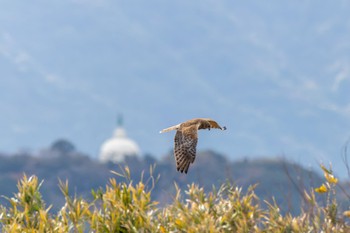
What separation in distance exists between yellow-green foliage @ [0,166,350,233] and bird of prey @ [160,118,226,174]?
0.62m

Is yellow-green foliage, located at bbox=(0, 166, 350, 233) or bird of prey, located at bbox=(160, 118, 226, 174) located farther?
bird of prey, located at bbox=(160, 118, 226, 174)

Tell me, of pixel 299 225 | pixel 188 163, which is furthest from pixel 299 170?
pixel 188 163

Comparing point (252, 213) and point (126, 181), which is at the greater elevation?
point (126, 181)

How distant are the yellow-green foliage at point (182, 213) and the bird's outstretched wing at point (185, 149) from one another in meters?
0.60

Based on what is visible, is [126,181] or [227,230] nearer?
[227,230]

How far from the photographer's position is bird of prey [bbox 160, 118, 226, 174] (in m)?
17.6

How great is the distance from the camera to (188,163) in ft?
58.0

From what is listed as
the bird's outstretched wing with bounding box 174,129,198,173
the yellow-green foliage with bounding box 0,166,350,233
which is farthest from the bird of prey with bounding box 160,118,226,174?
the yellow-green foliage with bounding box 0,166,350,233

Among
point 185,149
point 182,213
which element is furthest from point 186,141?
point 182,213

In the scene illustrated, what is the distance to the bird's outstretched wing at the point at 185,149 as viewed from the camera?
57.7 ft

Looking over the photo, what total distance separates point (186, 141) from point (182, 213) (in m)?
2.01

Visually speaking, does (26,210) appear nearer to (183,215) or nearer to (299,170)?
(183,215)

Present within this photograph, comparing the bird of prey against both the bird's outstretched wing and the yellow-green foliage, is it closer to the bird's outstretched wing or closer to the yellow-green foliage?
the bird's outstretched wing

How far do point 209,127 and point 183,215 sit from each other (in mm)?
3141
